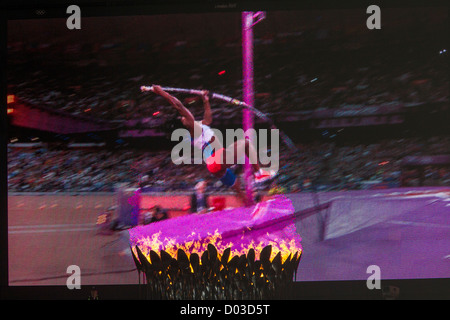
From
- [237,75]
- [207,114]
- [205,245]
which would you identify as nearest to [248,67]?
[237,75]

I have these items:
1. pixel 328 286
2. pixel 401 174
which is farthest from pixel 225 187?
pixel 401 174

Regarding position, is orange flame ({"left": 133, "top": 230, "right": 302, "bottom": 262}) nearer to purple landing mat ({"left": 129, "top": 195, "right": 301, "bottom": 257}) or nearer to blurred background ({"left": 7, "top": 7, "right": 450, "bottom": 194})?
purple landing mat ({"left": 129, "top": 195, "right": 301, "bottom": 257})

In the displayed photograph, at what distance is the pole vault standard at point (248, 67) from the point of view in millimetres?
2410

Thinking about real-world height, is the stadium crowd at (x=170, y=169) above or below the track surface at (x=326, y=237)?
above

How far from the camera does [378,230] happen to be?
237 cm

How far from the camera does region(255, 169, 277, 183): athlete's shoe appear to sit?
7.87 ft

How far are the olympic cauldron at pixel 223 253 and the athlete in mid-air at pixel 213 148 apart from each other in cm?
19

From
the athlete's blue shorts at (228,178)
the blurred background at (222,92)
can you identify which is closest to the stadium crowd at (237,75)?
the blurred background at (222,92)

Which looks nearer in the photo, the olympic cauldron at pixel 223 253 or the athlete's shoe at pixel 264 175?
the olympic cauldron at pixel 223 253

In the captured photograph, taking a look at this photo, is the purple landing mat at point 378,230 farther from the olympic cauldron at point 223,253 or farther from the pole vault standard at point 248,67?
the pole vault standard at point 248,67

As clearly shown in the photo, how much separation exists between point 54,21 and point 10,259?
158 centimetres

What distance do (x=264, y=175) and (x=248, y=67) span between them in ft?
2.32

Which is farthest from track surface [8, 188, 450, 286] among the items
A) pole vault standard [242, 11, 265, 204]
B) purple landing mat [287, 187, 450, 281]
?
pole vault standard [242, 11, 265, 204]

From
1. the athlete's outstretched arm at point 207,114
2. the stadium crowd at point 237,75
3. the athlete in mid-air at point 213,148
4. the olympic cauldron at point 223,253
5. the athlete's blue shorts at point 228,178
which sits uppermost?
the stadium crowd at point 237,75
